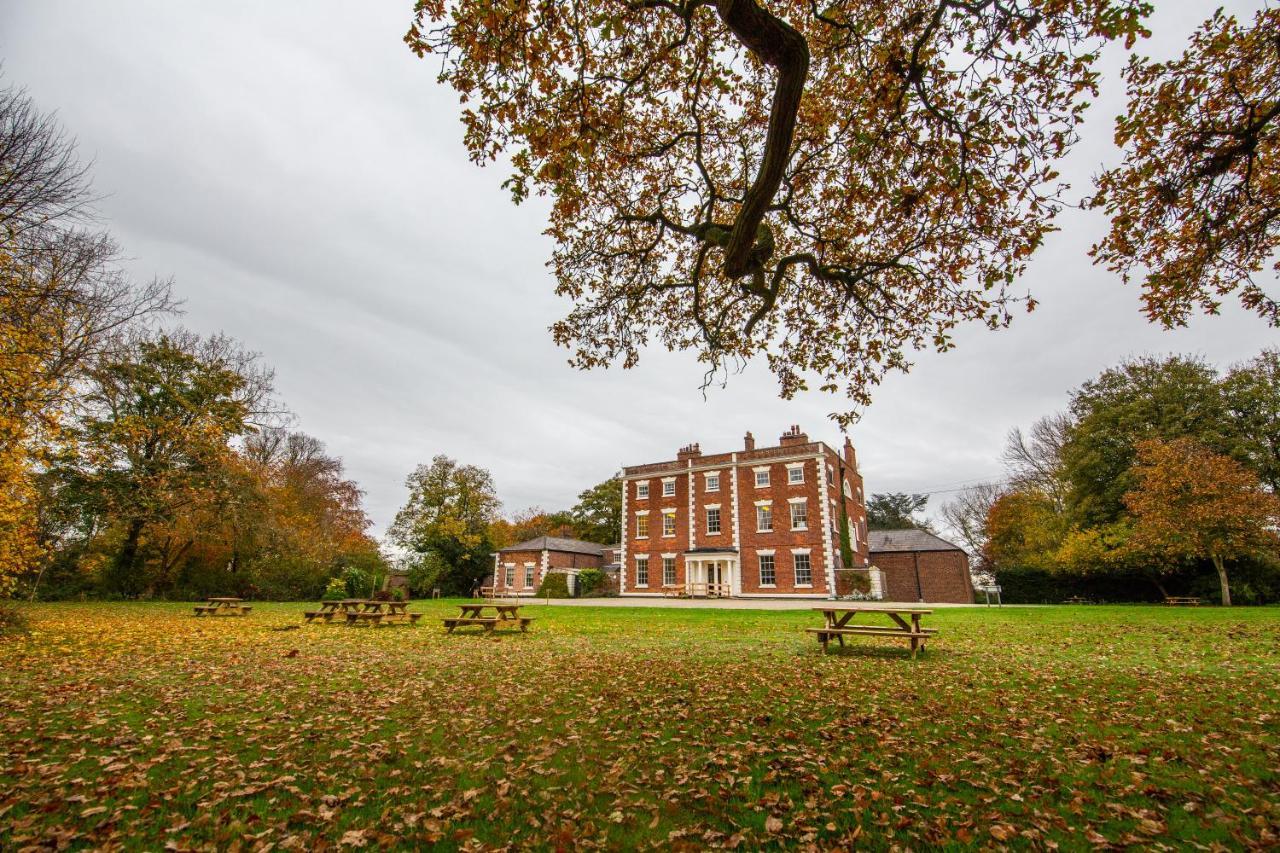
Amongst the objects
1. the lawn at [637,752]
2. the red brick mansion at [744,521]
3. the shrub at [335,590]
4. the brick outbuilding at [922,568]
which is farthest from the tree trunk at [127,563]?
the brick outbuilding at [922,568]

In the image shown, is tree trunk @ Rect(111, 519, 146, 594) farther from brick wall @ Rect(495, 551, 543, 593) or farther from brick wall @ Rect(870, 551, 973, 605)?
brick wall @ Rect(870, 551, 973, 605)

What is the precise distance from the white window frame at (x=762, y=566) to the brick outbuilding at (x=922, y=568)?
6.92 metres

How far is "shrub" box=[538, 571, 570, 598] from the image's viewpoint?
37625mm

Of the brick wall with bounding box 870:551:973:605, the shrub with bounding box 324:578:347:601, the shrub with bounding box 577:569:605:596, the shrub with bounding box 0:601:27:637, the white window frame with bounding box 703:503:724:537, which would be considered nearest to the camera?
the shrub with bounding box 0:601:27:637

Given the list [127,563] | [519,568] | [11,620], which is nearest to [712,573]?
[519,568]

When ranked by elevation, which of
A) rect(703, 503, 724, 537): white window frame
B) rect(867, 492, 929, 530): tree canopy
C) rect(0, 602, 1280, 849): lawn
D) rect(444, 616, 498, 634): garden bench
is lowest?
rect(0, 602, 1280, 849): lawn

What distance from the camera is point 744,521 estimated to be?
35.2m

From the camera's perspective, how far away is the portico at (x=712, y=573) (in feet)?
112

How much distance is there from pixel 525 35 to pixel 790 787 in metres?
7.72

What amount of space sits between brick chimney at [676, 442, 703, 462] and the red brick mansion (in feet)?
0.29

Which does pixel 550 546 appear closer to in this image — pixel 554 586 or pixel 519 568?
pixel 519 568

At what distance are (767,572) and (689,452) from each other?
991 cm

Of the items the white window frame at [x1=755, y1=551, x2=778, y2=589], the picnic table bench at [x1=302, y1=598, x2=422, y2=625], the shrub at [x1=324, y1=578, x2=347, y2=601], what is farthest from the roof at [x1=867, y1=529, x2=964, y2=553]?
the shrub at [x1=324, y1=578, x2=347, y2=601]

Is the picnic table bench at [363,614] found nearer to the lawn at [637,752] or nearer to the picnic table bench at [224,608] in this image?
the picnic table bench at [224,608]
